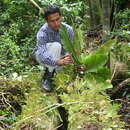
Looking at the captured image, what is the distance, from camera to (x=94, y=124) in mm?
3361

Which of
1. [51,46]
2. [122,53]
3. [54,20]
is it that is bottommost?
[122,53]

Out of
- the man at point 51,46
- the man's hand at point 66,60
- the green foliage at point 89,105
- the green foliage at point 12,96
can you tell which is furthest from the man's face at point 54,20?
the green foliage at point 12,96

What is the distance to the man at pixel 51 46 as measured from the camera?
4.61 metres

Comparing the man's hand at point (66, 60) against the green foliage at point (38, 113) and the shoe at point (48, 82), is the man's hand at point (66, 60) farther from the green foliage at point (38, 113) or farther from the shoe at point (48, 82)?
the green foliage at point (38, 113)

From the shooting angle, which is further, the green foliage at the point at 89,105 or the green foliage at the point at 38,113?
the green foliage at the point at 38,113

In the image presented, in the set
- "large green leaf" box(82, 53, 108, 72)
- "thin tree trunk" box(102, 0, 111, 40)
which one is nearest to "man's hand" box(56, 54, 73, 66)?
"large green leaf" box(82, 53, 108, 72)

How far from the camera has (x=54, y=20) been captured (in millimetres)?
4633

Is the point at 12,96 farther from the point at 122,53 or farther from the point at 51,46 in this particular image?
the point at 122,53

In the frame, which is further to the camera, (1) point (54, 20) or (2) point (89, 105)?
(1) point (54, 20)

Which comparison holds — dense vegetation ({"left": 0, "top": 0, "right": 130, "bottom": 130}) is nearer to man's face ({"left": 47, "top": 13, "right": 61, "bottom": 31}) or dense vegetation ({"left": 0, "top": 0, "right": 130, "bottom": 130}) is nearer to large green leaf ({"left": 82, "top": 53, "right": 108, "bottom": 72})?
large green leaf ({"left": 82, "top": 53, "right": 108, "bottom": 72})

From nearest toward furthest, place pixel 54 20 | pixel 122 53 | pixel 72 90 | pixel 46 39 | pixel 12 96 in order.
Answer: pixel 72 90 < pixel 12 96 < pixel 54 20 < pixel 46 39 < pixel 122 53

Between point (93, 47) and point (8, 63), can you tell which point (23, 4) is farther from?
point (8, 63)

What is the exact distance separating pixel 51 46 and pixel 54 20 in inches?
13.4

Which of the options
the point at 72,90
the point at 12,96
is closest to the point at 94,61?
the point at 72,90
